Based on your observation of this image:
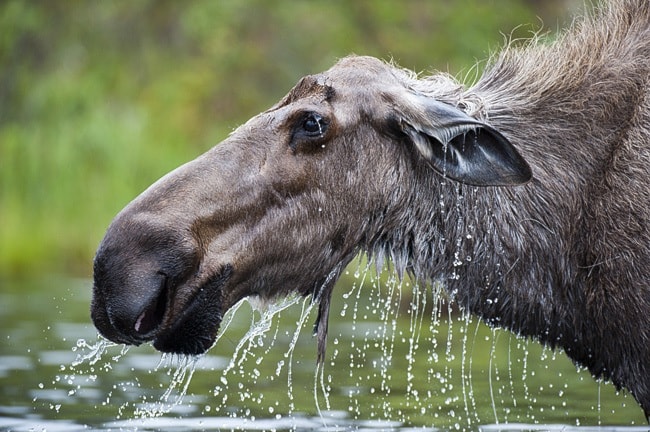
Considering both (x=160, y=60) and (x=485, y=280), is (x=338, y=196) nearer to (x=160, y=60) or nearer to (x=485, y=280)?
(x=485, y=280)

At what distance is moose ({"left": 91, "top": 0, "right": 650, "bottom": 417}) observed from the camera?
5270 millimetres

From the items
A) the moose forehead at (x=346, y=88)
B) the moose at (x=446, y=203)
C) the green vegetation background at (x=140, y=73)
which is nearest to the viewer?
the moose at (x=446, y=203)

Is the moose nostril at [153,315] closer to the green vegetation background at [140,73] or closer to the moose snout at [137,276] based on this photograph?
the moose snout at [137,276]

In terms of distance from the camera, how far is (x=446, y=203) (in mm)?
5859

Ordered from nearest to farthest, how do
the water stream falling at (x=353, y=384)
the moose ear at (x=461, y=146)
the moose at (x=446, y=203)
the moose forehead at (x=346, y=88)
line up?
the moose at (x=446, y=203) < the moose ear at (x=461, y=146) < the moose forehead at (x=346, y=88) < the water stream falling at (x=353, y=384)

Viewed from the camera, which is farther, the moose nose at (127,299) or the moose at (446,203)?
the moose at (446,203)

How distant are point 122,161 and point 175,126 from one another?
10.4 feet

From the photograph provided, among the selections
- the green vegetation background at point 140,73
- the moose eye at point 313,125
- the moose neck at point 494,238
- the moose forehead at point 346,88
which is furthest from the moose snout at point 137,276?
the green vegetation background at point 140,73

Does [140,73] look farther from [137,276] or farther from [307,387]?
[137,276]

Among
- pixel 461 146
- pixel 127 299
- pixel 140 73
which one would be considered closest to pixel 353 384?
pixel 461 146

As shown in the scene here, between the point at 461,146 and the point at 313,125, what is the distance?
2.13 ft

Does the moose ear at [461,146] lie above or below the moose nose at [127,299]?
above

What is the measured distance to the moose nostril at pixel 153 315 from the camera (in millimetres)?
5066

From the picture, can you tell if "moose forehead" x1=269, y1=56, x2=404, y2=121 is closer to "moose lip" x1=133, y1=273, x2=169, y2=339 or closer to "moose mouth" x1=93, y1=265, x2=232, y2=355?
"moose mouth" x1=93, y1=265, x2=232, y2=355
